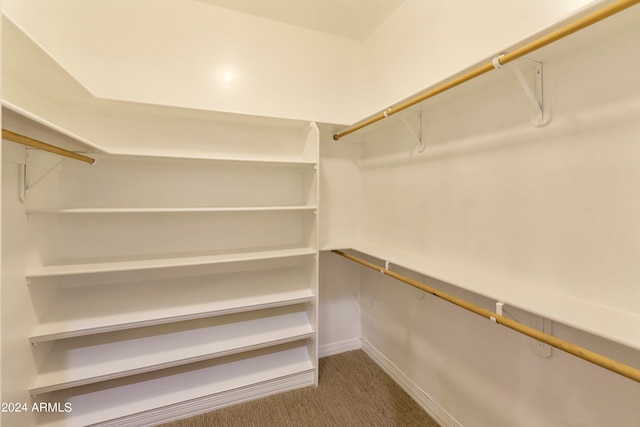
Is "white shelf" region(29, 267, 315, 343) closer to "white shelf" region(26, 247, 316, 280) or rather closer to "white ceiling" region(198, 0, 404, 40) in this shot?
"white shelf" region(26, 247, 316, 280)

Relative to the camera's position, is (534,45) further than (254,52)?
No

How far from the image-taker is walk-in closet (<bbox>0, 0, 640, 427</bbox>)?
3.28 feet

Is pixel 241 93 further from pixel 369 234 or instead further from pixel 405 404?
pixel 405 404

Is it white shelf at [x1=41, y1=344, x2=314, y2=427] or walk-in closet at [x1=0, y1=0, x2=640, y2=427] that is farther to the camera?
white shelf at [x1=41, y1=344, x2=314, y2=427]

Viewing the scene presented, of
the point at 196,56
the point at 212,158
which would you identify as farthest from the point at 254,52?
the point at 212,158

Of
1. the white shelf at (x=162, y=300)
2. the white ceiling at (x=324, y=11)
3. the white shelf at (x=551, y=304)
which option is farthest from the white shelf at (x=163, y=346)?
the white ceiling at (x=324, y=11)

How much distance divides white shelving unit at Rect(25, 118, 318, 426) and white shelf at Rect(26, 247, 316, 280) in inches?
0.4

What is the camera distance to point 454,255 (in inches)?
61.1

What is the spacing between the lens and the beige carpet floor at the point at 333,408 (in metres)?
1.72

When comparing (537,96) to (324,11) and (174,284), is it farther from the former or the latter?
(174,284)

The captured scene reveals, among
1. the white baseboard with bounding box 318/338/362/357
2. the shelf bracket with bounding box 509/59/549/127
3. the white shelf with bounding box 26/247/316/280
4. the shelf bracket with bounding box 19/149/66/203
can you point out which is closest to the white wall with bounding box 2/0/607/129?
the shelf bracket with bounding box 509/59/549/127

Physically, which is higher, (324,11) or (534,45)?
(324,11)

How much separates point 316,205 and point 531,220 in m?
1.25

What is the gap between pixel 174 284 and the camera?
1920 millimetres
